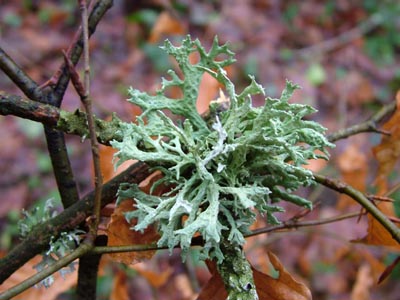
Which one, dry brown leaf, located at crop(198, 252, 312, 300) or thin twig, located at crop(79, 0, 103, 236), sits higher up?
thin twig, located at crop(79, 0, 103, 236)

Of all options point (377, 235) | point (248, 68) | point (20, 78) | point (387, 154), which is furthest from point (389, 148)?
point (248, 68)

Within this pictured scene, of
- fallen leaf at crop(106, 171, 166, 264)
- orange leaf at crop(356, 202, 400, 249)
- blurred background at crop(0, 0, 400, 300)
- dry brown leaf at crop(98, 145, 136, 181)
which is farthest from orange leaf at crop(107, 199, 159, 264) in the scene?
blurred background at crop(0, 0, 400, 300)

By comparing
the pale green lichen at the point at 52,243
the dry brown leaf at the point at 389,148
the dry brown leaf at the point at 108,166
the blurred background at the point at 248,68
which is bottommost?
the pale green lichen at the point at 52,243

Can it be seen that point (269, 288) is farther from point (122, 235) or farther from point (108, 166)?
point (108, 166)

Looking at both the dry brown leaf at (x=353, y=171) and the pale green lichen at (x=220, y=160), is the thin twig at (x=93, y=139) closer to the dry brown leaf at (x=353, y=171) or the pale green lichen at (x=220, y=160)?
the pale green lichen at (x=220, y=160)

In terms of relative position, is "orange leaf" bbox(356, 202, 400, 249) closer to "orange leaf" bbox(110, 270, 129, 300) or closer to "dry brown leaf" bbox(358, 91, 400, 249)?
"dry brown leaf" bbox(358, 91, 400, 249)

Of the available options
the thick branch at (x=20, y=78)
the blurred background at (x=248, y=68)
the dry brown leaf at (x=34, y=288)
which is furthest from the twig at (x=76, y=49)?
the blurred background at (x=248, y=68)
